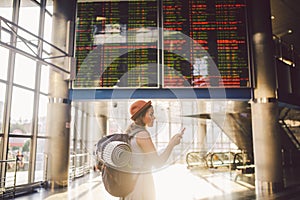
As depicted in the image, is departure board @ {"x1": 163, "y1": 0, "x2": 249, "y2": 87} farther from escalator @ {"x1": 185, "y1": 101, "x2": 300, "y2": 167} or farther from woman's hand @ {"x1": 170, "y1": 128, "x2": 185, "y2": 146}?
woman's hand @ {"x1": 170, "y1": 128, "x2": 185, "y2": 146}

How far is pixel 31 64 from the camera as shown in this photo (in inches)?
222

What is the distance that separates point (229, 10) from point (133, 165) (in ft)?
16.4

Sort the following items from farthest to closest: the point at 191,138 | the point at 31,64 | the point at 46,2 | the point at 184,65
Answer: the point at 46,2, the point at 31,64, the point at 184,65, the point at 191,138

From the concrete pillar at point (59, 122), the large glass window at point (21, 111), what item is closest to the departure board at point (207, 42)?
the concrete pillar at point (59, 122)

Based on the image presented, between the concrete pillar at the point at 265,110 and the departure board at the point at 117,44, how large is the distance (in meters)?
1.94

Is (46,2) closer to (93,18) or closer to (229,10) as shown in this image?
(93,18)

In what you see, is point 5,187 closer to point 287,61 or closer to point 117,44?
point 117,44

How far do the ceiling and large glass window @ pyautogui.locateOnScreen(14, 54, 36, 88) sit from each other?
20.0 feet

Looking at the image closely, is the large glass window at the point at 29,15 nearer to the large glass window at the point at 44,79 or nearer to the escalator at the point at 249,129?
the large glass window at the point at 44,79

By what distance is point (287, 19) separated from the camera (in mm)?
8359

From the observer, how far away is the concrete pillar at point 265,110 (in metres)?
5.10

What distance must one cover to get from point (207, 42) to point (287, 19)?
15.0 ft

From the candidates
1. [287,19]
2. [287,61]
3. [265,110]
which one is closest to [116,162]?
[265,110]

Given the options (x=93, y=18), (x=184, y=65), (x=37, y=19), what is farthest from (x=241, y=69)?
(x=37, y=19)
